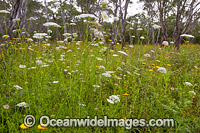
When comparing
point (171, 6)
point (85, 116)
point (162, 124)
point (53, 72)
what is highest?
point (171, 6)

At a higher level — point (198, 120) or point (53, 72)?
point (53, 72)

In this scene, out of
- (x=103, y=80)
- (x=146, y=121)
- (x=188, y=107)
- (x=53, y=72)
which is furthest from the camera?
(x=53, y=72)

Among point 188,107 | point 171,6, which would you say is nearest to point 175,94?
point 188,107

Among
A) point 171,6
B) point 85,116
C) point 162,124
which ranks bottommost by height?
point 162,124

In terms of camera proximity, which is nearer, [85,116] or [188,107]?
[85,116]

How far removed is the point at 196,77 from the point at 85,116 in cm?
270

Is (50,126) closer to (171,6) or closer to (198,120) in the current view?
(198,120)

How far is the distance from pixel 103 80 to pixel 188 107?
59.5 inches

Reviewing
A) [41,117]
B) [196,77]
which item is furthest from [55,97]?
[196,77]

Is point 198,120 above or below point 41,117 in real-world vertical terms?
below

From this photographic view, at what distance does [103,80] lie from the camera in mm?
2705

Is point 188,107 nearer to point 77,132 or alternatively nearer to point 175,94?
point 175,94

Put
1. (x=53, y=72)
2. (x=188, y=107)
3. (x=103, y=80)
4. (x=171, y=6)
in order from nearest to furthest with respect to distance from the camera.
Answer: (x=188, y=107)
(x=103, y=80)
(x=53, y=72)
(x=171, y=6)

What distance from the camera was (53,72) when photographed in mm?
3186
